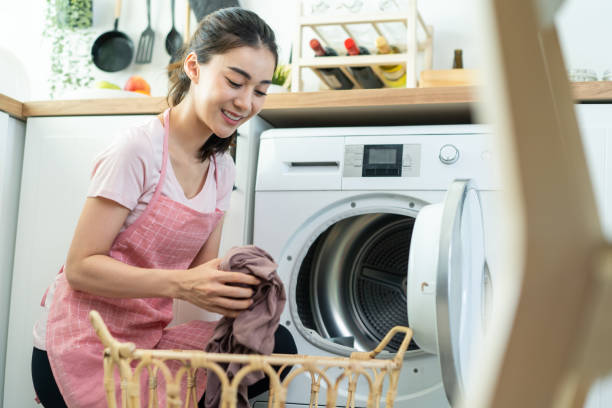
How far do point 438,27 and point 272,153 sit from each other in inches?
35.9

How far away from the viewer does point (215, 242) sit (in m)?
1.42

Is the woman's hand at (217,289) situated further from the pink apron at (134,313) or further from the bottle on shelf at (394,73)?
the bottle on shelf at (394,73)

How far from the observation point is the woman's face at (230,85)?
1.24 meters

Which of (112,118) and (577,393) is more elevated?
(112,118)

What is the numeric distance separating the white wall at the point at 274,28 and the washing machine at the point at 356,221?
595mm

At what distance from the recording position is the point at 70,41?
2.50 meters

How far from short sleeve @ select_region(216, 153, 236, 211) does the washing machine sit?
0.50 ft

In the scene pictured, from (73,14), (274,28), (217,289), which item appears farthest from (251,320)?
(73,14)

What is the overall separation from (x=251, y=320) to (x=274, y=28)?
1.53 m

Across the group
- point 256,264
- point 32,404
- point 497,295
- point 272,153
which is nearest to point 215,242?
point 272,153

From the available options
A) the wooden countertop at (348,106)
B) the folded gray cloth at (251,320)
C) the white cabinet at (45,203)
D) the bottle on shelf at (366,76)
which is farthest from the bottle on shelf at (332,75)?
the folded gray cloth at (251,320)

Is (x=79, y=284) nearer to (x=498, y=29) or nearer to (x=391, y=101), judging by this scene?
(x=391, y=101)

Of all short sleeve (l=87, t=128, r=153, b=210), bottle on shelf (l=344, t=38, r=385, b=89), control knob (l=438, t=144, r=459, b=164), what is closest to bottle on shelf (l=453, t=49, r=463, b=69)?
bottle on shelf (l=344, t=38, r=385, b=89)

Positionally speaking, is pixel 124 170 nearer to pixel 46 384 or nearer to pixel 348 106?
pixel 46 384
